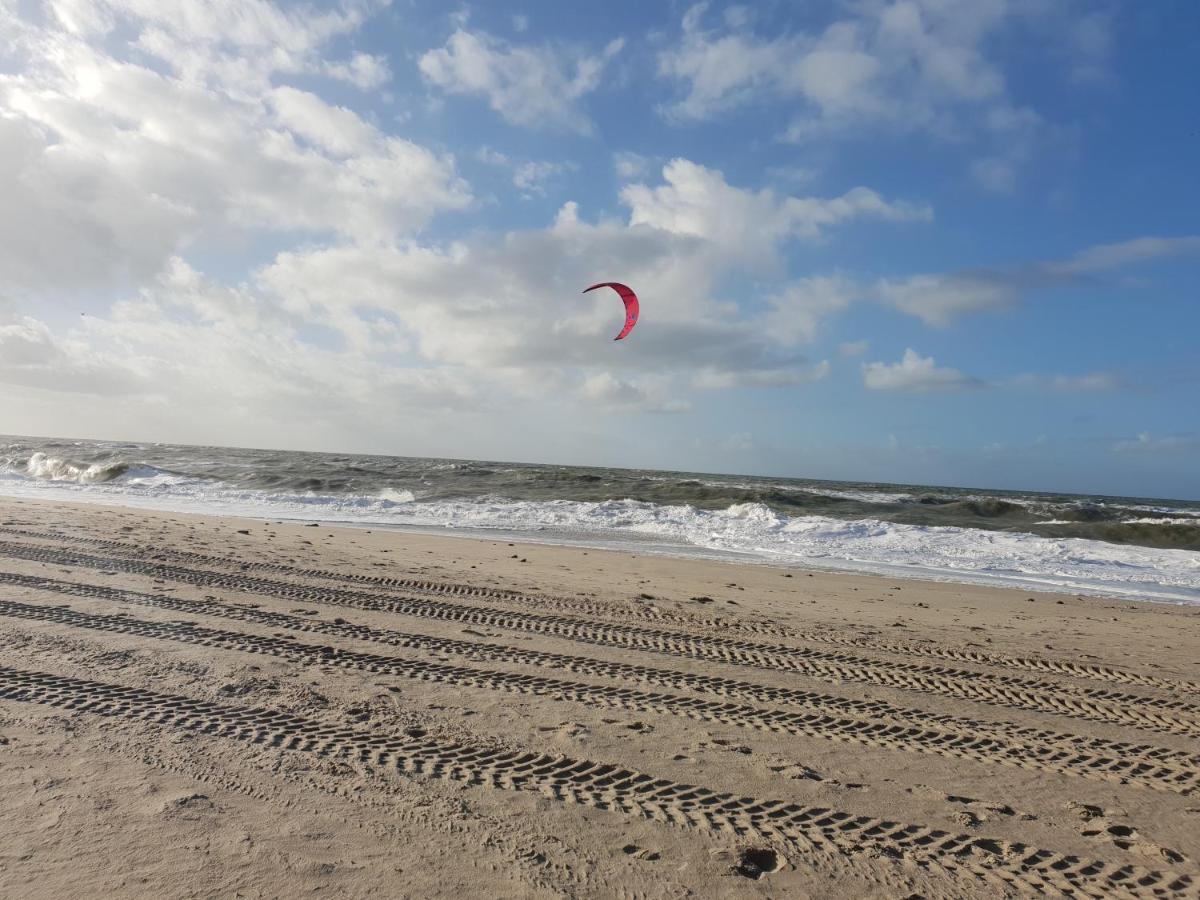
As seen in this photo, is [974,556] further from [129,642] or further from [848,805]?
[129,642]

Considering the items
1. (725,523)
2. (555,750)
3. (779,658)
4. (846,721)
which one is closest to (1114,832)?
(846,721)

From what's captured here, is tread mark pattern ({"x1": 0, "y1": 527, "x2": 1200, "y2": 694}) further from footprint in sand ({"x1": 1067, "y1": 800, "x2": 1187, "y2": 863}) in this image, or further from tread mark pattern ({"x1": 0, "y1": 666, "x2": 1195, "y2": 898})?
tread mark pattern ({"x1": 0, "y1": 666, "x2": 1195, "y2": 898})

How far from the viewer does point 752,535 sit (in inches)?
644

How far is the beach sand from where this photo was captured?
2.43 m

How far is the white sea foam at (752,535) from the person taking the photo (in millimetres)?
12289

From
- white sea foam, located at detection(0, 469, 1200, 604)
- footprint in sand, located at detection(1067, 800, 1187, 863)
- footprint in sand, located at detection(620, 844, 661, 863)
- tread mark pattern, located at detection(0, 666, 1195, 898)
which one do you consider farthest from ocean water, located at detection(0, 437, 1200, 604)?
footprint in sand, located at detection(620, 844, 661, 863)

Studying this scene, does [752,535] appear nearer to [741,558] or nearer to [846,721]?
[741,558]

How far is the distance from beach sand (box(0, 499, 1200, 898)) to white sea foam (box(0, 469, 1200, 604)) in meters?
6.08

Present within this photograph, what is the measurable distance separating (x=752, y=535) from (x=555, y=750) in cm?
1357

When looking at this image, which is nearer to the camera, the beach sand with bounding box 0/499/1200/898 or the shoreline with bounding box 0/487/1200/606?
the beach sand with bounding box 0/499/1200/898

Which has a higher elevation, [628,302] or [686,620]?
[628,302]

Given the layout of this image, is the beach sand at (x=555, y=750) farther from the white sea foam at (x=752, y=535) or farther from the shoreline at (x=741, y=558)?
the white sea foam at (x=752, y=535)

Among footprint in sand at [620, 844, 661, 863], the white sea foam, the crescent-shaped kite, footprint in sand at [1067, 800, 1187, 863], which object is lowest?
footprint in sand at [1067, 800, 1187, 863]

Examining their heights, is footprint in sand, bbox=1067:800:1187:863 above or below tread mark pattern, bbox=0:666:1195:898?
below
